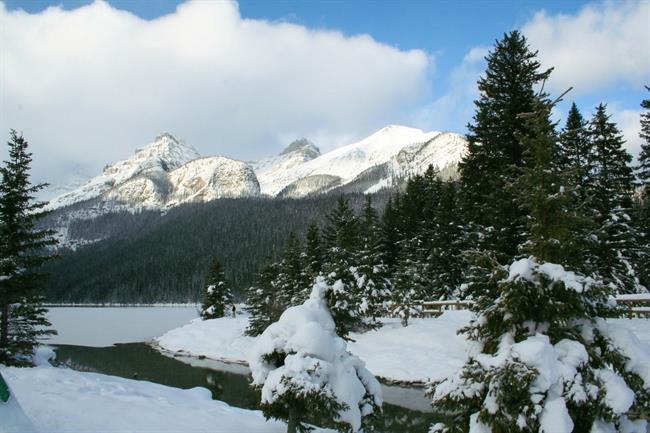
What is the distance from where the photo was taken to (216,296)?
58.8 metres

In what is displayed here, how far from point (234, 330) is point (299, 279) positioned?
997 cm

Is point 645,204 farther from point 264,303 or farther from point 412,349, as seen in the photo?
point 264,303

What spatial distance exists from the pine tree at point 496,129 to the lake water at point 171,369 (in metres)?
8.64

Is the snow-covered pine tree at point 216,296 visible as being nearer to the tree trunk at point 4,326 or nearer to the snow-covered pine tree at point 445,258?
the snow-covered pine tree at point 445,258

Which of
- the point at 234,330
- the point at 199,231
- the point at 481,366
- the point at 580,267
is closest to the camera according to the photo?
the point at 481,366

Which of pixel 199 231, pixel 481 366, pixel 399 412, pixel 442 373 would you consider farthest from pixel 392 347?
pixel 199 231

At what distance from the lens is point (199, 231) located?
7357 inches

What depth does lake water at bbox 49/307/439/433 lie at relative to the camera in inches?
777

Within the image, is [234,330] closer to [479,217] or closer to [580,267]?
[479,217]

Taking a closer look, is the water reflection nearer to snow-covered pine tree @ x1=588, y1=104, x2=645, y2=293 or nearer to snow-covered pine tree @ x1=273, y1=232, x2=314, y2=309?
snow-covered pine tree @ x1=273, y1=232, x2=314, y2=309

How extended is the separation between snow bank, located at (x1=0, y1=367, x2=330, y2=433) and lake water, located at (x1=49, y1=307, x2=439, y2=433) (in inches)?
43.6

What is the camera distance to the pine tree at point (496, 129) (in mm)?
20250

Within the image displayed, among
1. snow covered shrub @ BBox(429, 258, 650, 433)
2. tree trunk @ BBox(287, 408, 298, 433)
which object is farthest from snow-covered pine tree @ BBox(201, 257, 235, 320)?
snow covered shrub @ BBox(429, 258, 650, 433)

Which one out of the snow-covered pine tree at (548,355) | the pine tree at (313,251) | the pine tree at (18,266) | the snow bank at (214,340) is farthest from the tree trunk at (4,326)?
the pine tree at (313,251)
